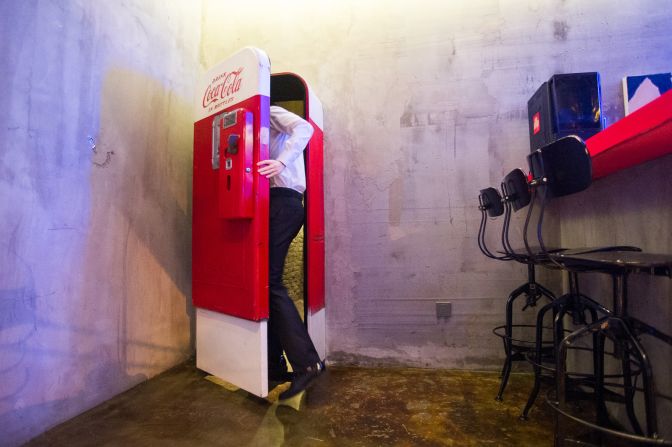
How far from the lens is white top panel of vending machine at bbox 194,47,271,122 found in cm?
198

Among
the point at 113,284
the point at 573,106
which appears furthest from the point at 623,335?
the point at 113,284

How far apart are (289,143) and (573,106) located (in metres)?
1.80

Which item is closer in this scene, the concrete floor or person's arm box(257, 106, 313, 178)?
the concrete floor

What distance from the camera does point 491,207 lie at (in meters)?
1.99

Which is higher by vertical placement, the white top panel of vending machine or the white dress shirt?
the white top panel of vending machine

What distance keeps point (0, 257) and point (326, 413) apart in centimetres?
168

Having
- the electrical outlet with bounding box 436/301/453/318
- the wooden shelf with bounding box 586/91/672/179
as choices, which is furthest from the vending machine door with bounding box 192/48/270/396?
the wooden shelf with bounding box 586/91/672/179

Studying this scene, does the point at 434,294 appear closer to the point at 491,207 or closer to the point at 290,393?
the point at 491,207

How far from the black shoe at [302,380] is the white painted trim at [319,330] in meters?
Answer: 0.45

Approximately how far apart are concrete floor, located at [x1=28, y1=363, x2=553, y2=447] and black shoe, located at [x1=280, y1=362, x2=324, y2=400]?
0.38 feet

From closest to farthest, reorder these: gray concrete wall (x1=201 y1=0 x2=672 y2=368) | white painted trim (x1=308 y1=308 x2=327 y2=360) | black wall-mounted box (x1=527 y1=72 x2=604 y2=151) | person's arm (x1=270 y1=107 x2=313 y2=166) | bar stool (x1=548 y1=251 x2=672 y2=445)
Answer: bar stool (x1=548 y1=251 x2=672 y2=445), person's arm (x1=270 y1=107 x2=313 y2=166), black wall-mounted box (x1=527 y1=72 x2=604 y2=151), white painted trim (x1=308 y1=308 x2=327 y2=360), gray concrete wall (x1=201 y1=0 x2=672 y2=368)

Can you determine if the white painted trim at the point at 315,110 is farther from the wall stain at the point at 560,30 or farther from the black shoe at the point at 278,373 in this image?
the wall stain at the point at 560,30

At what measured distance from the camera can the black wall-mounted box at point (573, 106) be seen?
2.24m

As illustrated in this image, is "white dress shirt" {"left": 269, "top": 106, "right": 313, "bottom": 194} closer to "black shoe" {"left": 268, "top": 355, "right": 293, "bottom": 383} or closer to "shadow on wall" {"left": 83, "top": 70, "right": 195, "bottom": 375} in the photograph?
"shadow on wall" {"left": 83, "top": 70, "right": 195, "bottom": 375}
